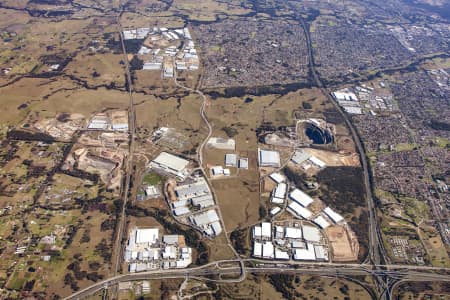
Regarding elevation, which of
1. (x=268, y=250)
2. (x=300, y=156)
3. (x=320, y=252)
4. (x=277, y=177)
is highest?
(x=300, y=156)

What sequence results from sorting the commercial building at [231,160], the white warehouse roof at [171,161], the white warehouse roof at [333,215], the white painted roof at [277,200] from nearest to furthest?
the white warehouse roof at [333,215], the white painted roof at [277,200], the white warehouse roof at [171,161], the commercial building at [231,160]

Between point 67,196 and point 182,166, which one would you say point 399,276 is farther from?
point 67,196

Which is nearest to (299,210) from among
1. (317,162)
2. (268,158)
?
(268,158)

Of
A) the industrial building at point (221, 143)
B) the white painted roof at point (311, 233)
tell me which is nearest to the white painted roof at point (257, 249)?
the white painted roof at point (311, 233)

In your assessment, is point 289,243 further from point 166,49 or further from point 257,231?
point 166,49

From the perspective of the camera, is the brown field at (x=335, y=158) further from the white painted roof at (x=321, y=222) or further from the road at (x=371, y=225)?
the white painted roof at (x=321, y=222)
